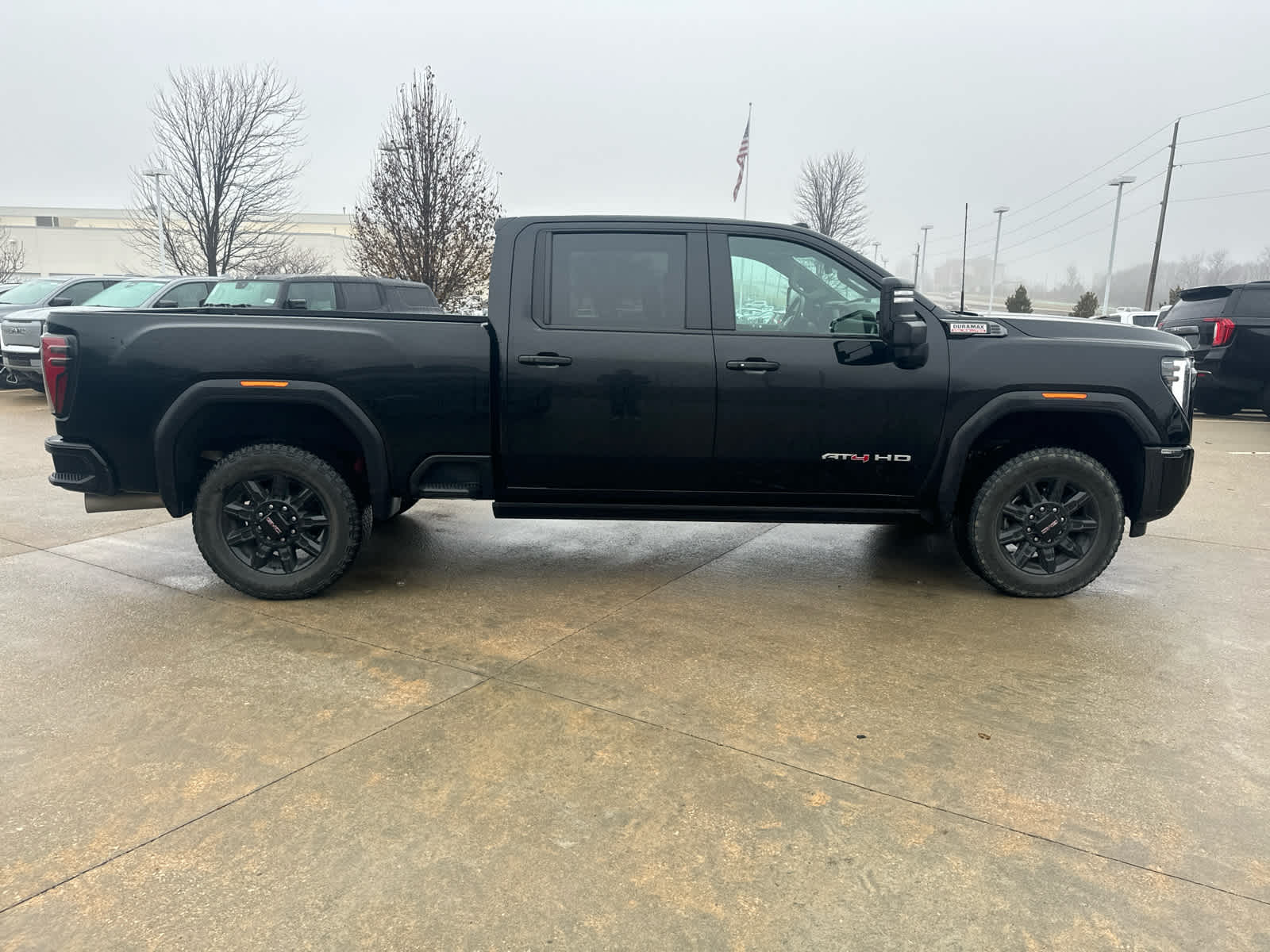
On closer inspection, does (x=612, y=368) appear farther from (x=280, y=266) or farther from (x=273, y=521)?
(x=280, y=266)

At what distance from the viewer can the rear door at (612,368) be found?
428 centimetres

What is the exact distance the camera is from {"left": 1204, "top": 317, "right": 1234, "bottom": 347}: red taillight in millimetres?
11648

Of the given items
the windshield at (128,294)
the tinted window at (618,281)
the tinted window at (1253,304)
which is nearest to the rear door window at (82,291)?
the windshield at (128,294)

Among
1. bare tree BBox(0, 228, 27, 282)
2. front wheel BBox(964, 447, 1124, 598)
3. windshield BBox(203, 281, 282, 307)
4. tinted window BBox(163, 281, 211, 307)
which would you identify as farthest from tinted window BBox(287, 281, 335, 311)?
bare tree BBox(0, 228, 27, 282)

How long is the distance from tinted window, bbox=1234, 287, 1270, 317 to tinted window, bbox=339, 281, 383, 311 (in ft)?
38.5

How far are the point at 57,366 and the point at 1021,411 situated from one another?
489cm

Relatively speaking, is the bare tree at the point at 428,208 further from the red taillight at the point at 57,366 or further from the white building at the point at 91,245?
the white building at the point at 91,245

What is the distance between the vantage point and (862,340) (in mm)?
4328

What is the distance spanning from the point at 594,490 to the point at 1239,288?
37.8 ft

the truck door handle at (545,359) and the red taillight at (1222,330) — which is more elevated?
the red taillight at (1222,330)

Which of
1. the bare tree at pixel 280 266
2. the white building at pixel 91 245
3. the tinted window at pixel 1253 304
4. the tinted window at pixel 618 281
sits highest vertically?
the white building at pixel 91 245

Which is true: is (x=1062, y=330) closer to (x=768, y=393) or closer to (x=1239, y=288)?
(x=768, y=393)

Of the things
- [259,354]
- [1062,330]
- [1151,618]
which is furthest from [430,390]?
[1151,618]

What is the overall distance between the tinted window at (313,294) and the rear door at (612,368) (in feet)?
25.2
